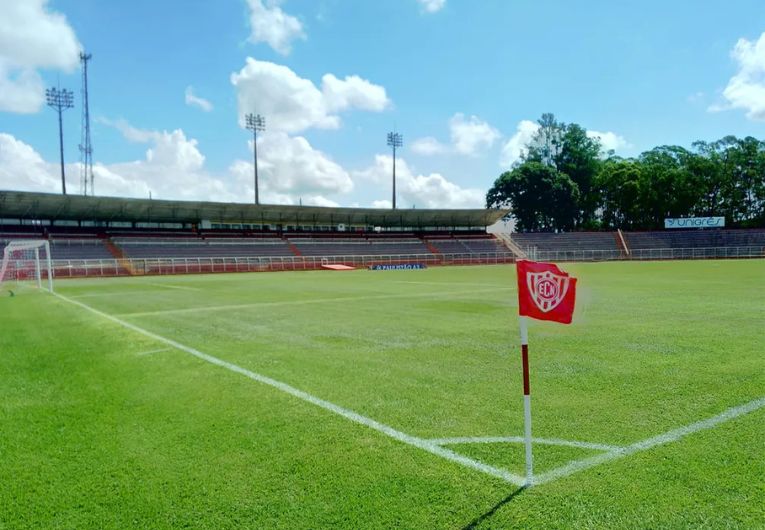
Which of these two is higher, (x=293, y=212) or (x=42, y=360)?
(x=293, y=212)

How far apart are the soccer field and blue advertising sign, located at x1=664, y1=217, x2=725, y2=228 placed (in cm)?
7406

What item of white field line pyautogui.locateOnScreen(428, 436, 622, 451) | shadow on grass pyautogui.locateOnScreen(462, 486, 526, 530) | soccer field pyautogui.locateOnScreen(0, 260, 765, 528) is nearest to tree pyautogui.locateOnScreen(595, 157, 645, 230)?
soccer field pyautogui.locateOnScreen(0, 260, 765, 528)

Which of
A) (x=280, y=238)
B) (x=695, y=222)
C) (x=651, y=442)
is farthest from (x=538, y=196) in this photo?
(x=651, y=442)

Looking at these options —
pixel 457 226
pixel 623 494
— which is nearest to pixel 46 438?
pixel 623 494

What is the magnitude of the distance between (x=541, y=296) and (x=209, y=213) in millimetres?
54215

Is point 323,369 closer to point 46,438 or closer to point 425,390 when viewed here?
point 425,390

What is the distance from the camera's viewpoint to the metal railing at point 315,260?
120ft

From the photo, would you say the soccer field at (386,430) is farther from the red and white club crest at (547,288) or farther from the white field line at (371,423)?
the red and white club crest at (547,288)

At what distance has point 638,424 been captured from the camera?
4.02 meters

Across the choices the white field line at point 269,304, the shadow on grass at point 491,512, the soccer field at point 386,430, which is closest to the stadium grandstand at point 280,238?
the white field line at point 269,304

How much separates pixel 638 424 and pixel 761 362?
3320 millimetres

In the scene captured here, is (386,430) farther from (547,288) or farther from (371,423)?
(547,288)

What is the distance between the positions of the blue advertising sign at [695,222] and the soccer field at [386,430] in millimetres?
74064

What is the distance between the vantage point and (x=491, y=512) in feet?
9.04
